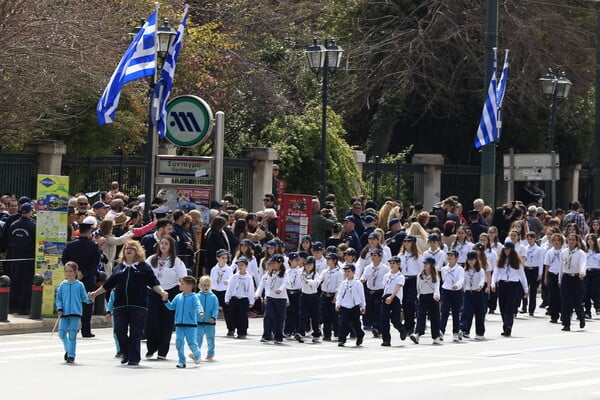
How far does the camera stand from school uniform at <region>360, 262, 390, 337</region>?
22.6 metres

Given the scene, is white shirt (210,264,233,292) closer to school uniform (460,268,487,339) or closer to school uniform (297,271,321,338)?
school uniform (297,271,321,338)

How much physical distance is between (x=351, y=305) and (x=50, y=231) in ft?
16.0

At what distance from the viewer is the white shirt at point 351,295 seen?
21516 millimetres

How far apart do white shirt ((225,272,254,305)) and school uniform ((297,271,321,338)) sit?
0.84 m

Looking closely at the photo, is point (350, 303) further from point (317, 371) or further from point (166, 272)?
point (317, 371)

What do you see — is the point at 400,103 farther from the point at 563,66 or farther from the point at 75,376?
the point at 75,376

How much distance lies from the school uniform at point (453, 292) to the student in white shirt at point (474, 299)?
0.16 meters

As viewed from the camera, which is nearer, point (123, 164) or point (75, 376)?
point (75, 376)

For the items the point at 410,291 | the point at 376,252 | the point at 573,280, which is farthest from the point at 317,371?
the point at 573,280

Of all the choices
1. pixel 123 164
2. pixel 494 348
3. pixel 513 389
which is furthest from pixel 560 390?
pixel 123 164

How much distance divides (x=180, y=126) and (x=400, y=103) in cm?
1856

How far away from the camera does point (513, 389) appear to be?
16.4 metres

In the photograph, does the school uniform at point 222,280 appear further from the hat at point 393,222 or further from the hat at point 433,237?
the hat at point 393,222

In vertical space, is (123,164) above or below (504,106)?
below
